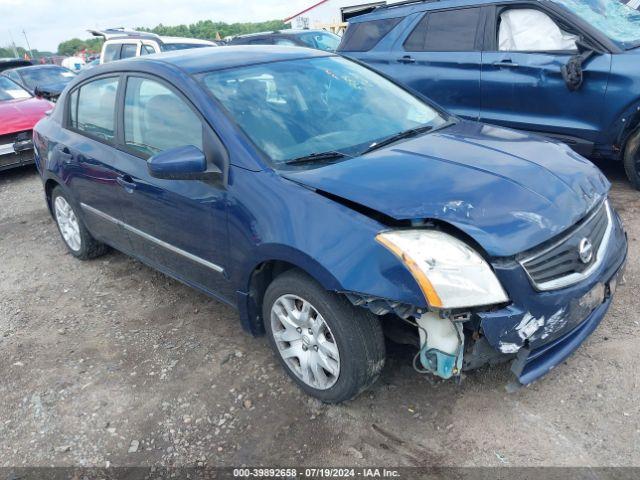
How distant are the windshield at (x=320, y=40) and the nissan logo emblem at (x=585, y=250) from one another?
824 cm

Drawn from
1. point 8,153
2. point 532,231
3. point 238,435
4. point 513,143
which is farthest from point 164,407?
point 8,153

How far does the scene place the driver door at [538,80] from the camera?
454 centimetres

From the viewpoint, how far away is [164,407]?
278 centimetres

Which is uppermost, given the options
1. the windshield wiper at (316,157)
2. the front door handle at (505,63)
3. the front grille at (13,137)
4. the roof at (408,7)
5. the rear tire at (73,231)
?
the roof at (408,7)

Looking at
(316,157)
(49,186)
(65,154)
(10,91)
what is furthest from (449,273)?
(10,91)

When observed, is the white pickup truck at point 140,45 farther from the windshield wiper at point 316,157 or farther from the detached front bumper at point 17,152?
the windshield wiper at point 316,157

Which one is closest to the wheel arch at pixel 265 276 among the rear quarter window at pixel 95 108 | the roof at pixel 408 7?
the rear quarter window at pixel 95 108

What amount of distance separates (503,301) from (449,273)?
24cm

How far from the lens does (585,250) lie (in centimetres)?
230

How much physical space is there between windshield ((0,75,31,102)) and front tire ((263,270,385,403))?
7414 millimetres

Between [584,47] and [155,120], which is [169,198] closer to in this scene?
[155,120]

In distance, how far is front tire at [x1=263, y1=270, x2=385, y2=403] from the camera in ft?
7.73

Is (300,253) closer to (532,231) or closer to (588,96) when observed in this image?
(532,231)

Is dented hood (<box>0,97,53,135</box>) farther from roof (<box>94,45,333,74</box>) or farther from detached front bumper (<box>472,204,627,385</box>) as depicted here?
detached front bumper (<box>472,204,627,385</box>)
